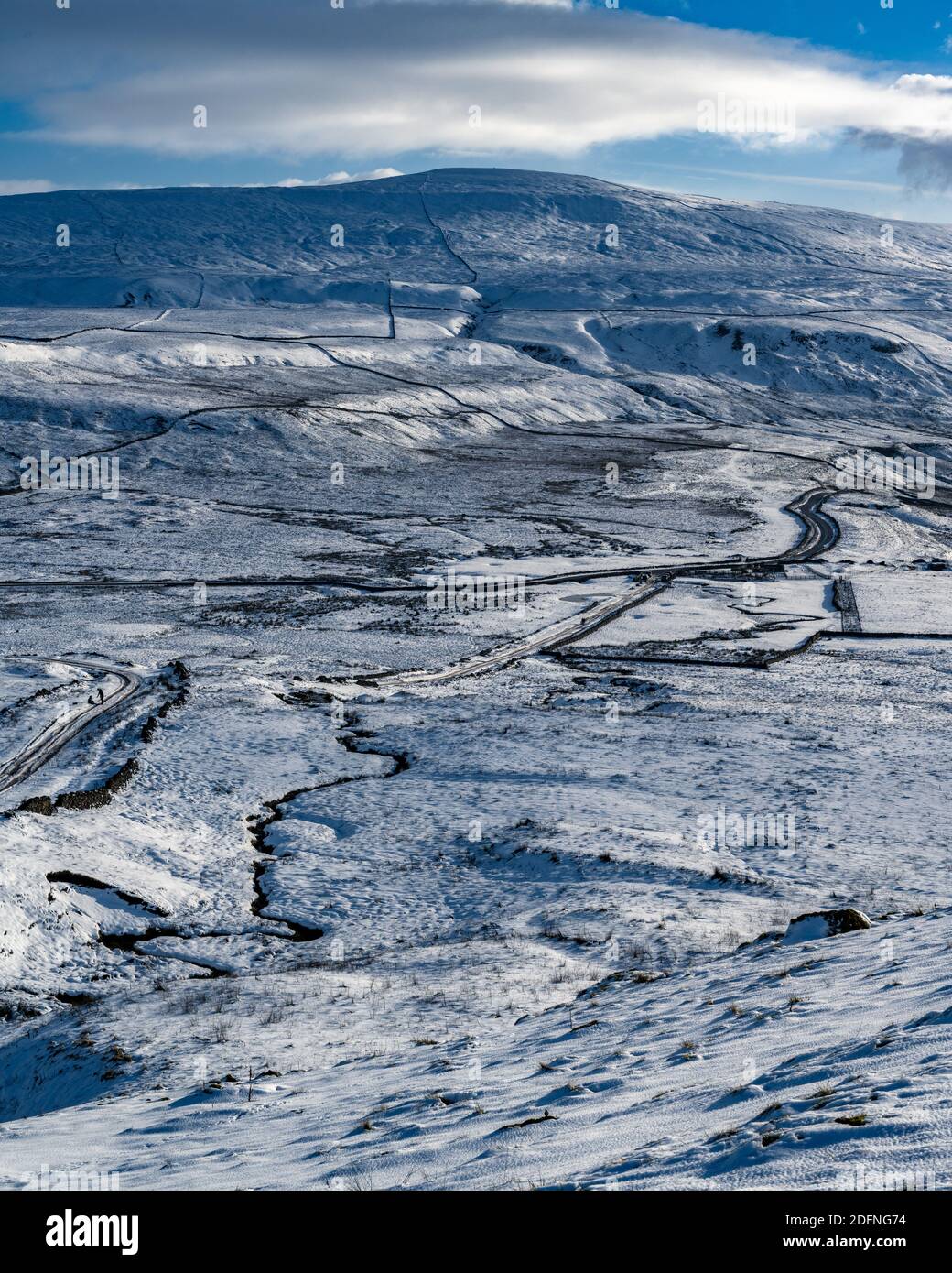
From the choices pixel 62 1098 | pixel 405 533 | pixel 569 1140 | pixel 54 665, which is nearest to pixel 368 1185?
pixel 569 1140
